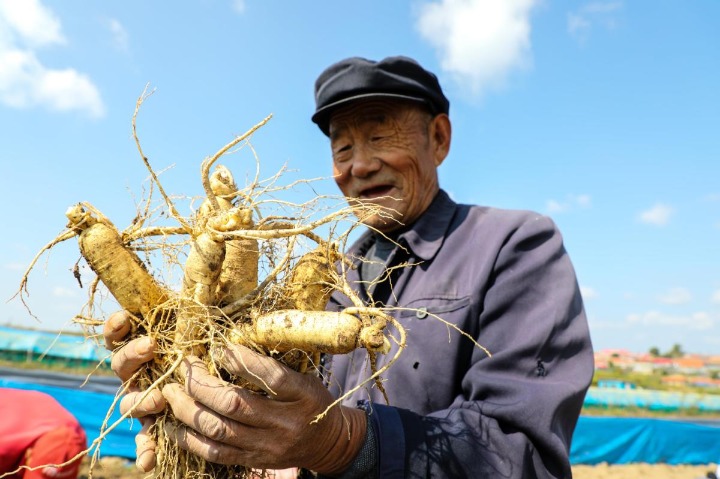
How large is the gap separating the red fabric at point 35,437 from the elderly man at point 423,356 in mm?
2014

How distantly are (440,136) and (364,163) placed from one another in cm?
42

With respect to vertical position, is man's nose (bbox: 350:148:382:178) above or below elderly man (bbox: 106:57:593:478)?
above

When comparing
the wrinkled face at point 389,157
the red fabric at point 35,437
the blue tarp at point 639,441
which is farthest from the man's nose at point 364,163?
the blue tarp at point 639,441

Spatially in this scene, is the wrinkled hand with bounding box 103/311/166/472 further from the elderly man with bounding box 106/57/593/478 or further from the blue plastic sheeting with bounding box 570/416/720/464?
the blue plastic sheeting with bounding box 570/416/720/464

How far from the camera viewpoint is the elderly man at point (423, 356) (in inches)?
44.9

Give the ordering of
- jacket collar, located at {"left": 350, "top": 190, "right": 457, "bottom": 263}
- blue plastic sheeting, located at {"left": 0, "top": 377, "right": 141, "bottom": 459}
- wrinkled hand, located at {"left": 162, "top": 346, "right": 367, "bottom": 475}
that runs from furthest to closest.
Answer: blue plastic sheeting, located at {"left": 0, "top": 377, "right": 141, "bottom": 459}
jacket collar, located at {"left": 350, "top": 190, "right": 457, "bottom": 263}
wrinkled hand, located at {"left": 162, "top": 346, "right": 367, "bottom": 475}

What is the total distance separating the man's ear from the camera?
2.05 meters

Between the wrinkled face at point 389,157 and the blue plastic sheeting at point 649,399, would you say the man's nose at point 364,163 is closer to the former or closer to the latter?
the wrinkled face at point 389,157

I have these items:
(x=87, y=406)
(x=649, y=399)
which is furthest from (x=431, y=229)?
(x=649, y=399)

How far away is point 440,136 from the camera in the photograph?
6.91ft

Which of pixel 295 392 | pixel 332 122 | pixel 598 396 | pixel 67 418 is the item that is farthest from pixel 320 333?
pixel 598 396

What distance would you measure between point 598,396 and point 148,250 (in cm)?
1714

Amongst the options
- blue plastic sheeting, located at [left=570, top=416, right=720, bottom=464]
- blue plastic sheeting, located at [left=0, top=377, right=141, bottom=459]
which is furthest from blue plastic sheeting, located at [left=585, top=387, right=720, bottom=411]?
blue plastic sheeting, located at [left=0, top=377, right=141, bottom=459]

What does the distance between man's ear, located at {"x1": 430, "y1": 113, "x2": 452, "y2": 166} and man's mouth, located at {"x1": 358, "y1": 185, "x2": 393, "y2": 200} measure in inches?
12.2
